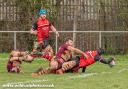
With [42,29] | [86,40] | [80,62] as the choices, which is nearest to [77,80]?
[80,62]

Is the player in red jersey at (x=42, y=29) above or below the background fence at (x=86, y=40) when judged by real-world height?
above

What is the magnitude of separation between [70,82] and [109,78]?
4.89 feet

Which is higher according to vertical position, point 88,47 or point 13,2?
point 13,2

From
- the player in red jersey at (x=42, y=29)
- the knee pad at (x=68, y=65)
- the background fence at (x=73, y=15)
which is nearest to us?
the knee pad at (x=68, y=65)

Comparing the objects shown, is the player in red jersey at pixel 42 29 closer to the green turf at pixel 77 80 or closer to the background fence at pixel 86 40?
the green turf at pixel 77 80

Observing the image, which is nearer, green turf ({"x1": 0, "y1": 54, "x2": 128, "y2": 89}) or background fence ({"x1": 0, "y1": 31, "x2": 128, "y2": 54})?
green turf ({"x1": 0, "y1": 54, "x2": 128, "y2": 89})

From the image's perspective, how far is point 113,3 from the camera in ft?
94.3

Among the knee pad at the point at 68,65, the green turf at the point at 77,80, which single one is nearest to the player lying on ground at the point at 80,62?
the knee pad at the point at 68,65

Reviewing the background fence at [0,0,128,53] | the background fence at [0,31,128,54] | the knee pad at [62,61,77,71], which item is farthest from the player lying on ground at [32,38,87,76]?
the background fence at [0,0,128,53]

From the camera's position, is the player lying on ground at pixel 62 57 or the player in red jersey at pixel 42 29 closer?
the player lying on ground at pixel 62 57

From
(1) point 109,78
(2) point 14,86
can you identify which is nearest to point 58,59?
(1) point 109,78

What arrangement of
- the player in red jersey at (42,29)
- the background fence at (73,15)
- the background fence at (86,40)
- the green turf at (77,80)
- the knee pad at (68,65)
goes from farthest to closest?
the background fence at (73,15) → the background fence at (86,40) → the player in red jersey at (42,29) → the knee pad at (68,65) → the green turf at (77,80)

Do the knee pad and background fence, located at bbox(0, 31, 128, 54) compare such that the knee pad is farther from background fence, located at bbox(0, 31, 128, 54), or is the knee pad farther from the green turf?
background fence, located at bbox(0, 31, 128, 54)

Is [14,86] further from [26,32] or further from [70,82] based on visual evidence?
[26,32]
